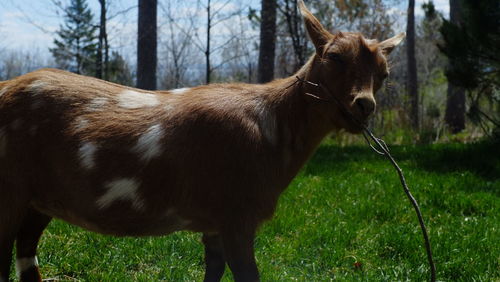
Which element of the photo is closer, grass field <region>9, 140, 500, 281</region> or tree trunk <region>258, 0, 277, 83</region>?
grass field <region>9, 140, 500, 281</region>

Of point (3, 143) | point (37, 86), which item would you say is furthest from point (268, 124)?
point (3, 143)

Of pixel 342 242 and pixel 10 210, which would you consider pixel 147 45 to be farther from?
pixel 10 210

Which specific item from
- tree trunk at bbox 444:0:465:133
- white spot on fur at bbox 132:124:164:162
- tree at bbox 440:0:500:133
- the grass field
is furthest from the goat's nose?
tree trunk at bbox 444:0:465:133

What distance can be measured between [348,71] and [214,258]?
1.43 m

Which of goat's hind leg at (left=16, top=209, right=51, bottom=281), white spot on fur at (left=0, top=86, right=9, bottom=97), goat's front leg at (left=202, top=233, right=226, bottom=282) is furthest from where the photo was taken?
goat's hind leg at (left=16, top=209, right=51, bottom=281)

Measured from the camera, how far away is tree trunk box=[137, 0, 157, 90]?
28.1ft

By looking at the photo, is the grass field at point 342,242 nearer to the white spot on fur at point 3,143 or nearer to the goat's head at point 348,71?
the white spot on fur at point 3,143

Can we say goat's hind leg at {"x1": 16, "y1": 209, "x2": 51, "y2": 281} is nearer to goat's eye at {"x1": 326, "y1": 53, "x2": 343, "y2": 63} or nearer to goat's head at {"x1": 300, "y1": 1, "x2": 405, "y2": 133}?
goat's head at {"x1": 300, "y1": 1, "x2": 405, "y2": 133}

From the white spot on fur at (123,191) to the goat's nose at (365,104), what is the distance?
4.06 ft

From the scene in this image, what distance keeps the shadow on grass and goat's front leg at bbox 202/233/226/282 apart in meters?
4.03

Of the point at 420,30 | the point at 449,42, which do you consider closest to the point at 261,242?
the point at 449,42

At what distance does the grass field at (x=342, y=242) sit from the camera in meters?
3.81

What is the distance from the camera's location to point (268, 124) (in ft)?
9.25

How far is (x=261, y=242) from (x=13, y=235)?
2057 millimetres
